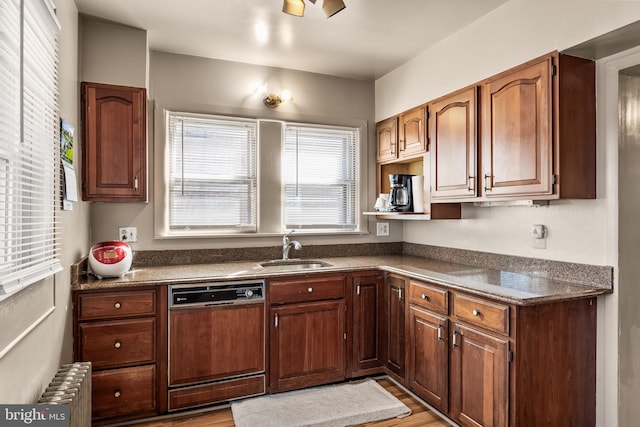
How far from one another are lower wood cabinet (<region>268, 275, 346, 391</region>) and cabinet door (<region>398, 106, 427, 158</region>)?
118 cm

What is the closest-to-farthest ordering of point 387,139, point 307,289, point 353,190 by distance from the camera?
point 307,289 → point 387,139 → point 353,190

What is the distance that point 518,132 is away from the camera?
2.26m

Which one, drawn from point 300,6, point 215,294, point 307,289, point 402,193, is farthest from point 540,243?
point 215,294

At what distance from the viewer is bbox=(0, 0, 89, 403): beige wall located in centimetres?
141

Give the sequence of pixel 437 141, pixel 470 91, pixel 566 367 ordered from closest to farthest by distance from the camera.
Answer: pixel 566 367 < pixel 470 91 < pixel 437 141

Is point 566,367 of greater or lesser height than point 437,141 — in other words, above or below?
below

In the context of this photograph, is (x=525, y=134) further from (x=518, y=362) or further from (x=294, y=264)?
(x=294, y=264)

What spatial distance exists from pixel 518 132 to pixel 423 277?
40.6 inches

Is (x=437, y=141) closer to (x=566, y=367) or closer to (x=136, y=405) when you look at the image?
(x=566, y=367)

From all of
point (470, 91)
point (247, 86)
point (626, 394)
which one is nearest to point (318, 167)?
point (247, 86)

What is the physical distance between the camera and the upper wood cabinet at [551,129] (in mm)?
2084

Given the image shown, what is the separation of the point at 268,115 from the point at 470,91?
5.35 ft

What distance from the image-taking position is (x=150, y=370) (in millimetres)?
2490

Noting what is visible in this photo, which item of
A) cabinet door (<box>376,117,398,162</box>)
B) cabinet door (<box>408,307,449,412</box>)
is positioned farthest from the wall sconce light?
cabinet door (<box>408,307,449,412</box>)
